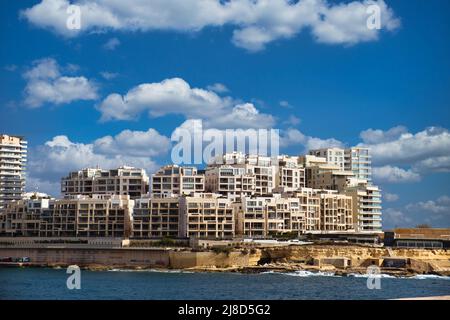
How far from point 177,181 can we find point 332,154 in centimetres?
2085

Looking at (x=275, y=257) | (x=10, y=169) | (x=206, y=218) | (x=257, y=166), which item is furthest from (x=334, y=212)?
(x=10, y=169)

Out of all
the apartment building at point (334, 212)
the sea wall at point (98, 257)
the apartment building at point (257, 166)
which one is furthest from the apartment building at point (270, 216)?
the sea wall at point (98, 257)

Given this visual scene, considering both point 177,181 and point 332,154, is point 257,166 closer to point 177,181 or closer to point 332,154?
point 177,181

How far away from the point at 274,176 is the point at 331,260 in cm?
1768

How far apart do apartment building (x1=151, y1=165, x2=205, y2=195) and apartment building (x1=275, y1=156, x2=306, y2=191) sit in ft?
25.5

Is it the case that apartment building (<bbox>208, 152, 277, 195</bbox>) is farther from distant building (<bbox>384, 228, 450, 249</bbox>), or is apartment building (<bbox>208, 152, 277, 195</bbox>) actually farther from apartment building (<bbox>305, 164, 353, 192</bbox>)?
distant building (<bbox>384, 228, 450, 249</bbox>)

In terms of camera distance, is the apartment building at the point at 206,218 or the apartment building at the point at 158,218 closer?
the apartment building at the point at 206,218

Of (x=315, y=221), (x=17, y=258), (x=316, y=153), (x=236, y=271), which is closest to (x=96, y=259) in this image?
(x=17, y=258)

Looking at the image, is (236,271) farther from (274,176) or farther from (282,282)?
(274,176)

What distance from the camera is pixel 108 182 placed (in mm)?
57625

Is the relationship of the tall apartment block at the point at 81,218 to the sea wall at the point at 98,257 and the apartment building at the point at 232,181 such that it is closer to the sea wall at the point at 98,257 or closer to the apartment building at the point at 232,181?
the sea wall at the point at 98,257

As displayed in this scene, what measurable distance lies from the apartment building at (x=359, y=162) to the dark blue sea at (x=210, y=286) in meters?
31.8

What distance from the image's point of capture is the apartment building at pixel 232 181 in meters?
55.2
